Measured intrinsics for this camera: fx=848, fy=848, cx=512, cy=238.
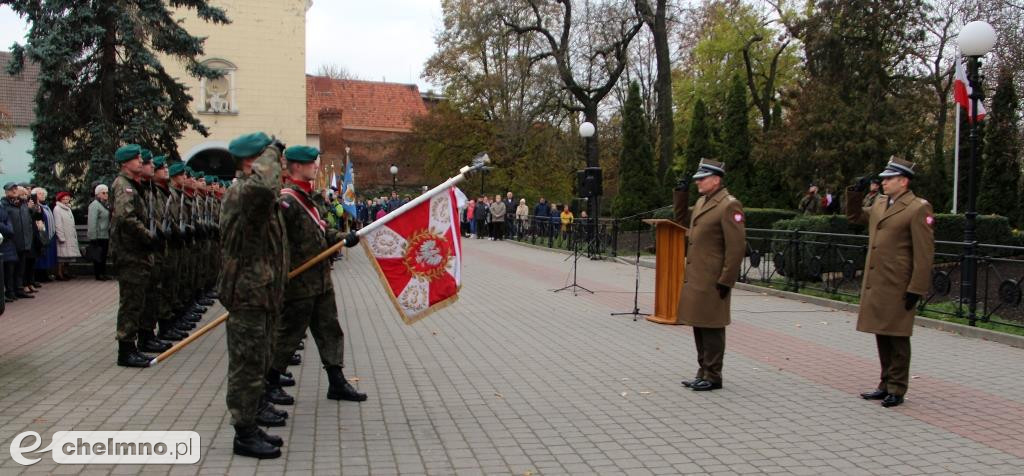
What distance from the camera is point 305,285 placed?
20.4 ft

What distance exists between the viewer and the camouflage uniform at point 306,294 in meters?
6.25

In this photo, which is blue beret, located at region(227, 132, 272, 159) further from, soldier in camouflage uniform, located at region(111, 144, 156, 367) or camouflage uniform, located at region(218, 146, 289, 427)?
soldier in camouflage uniform, located at region(111, 144, 156, 367)

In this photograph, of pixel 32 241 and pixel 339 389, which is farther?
pixel 32 241

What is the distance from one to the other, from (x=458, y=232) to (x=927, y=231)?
3694 millimetres

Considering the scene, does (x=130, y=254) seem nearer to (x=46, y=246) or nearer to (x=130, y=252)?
(x=130, y=252)

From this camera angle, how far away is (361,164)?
215ft

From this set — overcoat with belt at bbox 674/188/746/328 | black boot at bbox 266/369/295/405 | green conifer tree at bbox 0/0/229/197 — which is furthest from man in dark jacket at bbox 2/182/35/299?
overcoat with belt at bbox 674/188/746/328

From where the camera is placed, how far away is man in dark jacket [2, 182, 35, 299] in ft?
42.8

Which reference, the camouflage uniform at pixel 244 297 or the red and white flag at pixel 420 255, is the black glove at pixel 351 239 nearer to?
the red and white flag at pixel 420 255

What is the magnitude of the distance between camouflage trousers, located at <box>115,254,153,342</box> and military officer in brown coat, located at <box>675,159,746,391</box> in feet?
16.2

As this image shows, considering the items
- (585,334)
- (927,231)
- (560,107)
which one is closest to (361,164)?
(560,107)

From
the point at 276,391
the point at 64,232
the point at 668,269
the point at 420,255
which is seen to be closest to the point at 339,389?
the point at 276,391

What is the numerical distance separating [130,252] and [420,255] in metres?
3.11

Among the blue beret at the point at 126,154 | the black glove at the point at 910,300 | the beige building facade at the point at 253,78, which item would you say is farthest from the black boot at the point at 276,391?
the beige building facade at the point at 253,78
